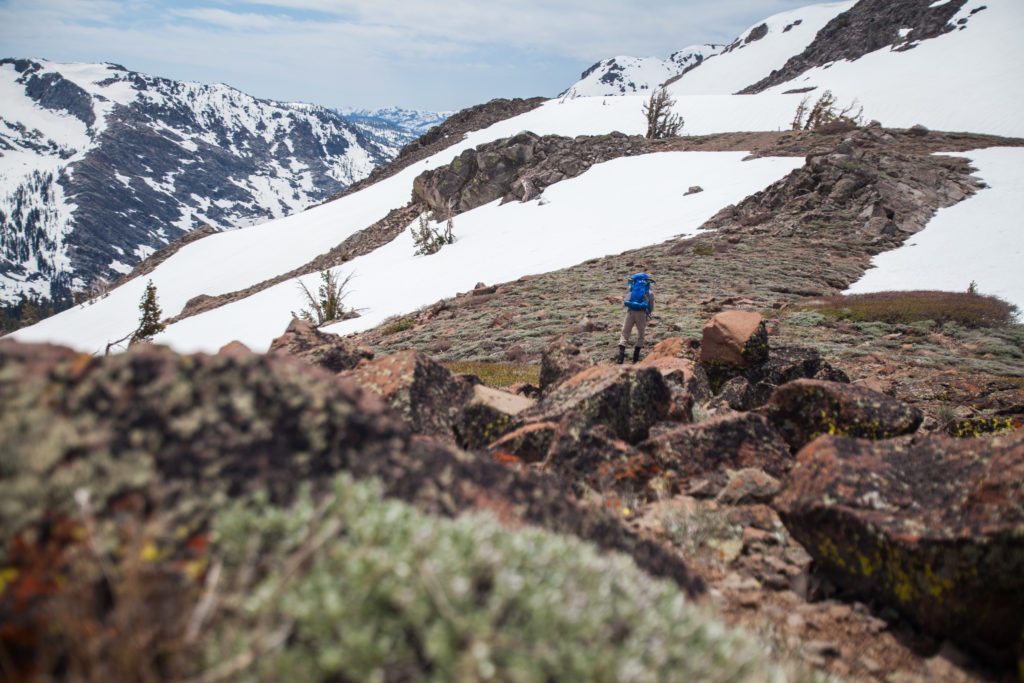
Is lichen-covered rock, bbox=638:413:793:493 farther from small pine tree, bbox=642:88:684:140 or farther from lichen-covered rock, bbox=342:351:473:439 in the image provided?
small pine tree, bbox=642:88:684:140

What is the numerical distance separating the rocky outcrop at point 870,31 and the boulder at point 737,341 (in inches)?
4091

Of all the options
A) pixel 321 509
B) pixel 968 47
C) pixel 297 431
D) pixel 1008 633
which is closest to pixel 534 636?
pixel 321 509

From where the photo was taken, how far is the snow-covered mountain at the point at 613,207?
30.4 m

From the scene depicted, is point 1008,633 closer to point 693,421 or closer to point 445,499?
point 445,499

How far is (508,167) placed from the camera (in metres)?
51.0

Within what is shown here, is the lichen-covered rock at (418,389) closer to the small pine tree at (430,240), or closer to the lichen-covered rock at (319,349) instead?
the lichen-covered rock at (319,349)

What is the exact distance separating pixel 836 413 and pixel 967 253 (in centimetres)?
2658

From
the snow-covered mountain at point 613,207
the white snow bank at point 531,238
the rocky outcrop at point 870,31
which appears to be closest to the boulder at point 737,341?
the snow-covered mountain at point 613,207

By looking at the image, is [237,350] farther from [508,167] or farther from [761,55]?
[761,55]

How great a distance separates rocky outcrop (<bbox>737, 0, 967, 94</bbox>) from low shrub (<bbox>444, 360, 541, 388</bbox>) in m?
103

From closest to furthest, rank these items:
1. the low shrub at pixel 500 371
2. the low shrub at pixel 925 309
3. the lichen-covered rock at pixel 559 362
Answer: the lichen-covered rock at pixel 559 362 < the low shrub at pixel 500 371 < the low shrub at pixel 925 309

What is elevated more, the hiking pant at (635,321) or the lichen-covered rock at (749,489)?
the lichen-covered rock at (749,489)

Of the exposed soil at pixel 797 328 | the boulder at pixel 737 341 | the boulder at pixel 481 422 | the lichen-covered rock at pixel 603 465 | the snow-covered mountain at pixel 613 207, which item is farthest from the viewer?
the snow-covered mountain at pixel 613 207

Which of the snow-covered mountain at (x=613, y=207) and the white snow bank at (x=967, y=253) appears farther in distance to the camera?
the snow-covered mountain at (x=613, y=207)
